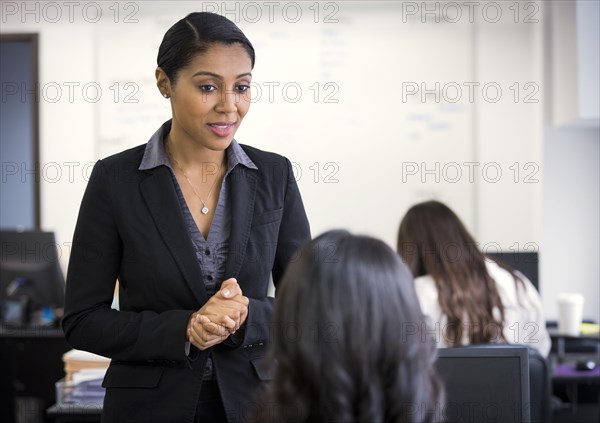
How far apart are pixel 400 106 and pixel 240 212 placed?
2921 millimetres

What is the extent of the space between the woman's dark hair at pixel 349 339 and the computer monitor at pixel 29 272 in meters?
3.33

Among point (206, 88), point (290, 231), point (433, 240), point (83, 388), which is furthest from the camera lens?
point (433, 240)

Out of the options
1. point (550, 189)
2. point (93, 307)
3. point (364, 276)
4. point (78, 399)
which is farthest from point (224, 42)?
point (550, 189)

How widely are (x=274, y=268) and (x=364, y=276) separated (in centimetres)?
72

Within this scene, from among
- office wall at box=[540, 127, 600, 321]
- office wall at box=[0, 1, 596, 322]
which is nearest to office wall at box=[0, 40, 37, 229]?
office wall at box=[0, 1, 596, 322]

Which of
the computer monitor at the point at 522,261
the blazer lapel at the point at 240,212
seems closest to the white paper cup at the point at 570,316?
the computer monitor at the point at 522,261

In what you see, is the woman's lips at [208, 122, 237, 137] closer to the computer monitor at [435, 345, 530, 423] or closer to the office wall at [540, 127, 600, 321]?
the computer monitor at [435, 345, 530, 423]

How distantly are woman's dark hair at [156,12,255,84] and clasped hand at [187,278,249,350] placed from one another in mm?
447

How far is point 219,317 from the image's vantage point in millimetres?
1409

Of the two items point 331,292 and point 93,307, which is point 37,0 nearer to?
point 93,307

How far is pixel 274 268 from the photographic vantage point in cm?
167

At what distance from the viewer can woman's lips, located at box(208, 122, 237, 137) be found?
1.53 m

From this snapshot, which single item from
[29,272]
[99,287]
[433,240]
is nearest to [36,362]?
[29,272]

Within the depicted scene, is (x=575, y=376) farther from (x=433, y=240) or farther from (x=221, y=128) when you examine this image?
(x=221, y=128)
